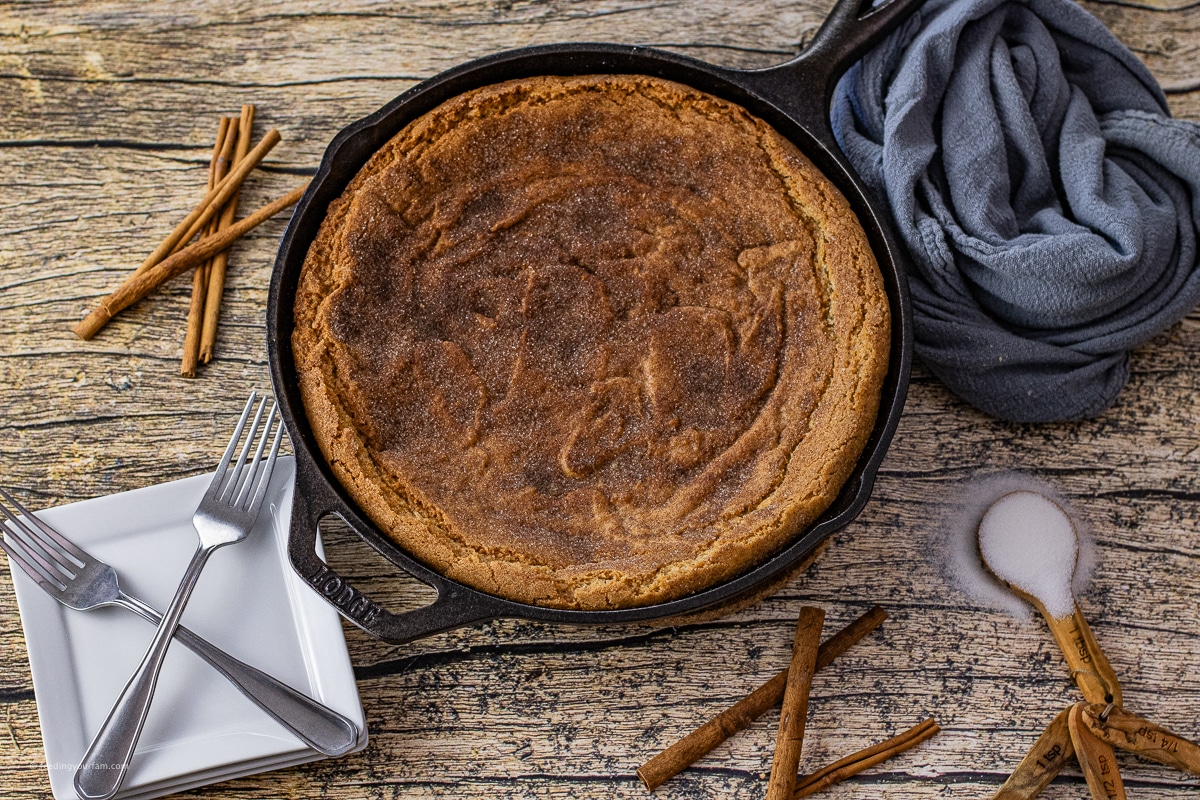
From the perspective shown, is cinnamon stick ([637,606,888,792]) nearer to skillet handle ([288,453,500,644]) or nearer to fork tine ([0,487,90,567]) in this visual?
skillet handle ([288,453,500,644])

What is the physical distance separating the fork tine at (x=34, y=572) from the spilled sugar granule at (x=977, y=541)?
1.84 meters

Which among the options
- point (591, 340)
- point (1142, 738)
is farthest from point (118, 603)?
point (1142, 738)

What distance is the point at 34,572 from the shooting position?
176 cm

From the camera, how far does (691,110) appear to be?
1.91m

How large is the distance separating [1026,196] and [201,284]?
1.91 meters

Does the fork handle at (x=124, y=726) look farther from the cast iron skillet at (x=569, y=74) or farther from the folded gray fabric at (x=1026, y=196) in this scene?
the folded gray fabric at (x=1026, y=196)

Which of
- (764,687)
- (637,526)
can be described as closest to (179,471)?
(637,526)

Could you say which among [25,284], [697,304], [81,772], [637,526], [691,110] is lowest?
[81,772]

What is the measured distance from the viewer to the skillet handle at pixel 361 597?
157cm

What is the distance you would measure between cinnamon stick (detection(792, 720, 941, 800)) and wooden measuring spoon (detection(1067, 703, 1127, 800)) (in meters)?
0.27

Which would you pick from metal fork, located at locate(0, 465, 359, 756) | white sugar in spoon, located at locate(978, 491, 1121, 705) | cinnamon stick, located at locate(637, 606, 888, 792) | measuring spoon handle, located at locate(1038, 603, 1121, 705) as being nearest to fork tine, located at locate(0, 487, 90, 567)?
metal fork, located at locate(0, 465, 359, 756)

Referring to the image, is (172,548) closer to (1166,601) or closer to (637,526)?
(637,526)

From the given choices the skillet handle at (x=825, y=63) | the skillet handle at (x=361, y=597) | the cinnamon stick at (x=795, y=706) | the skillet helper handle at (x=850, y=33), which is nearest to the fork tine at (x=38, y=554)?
the skillet handle at (x=361, y=597)

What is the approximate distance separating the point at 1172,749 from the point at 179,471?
219 centimetres
